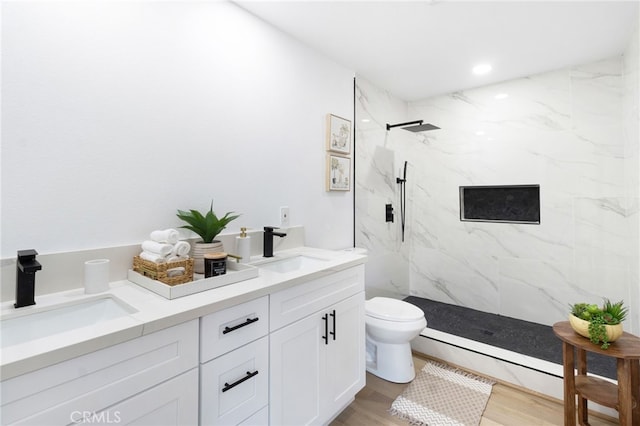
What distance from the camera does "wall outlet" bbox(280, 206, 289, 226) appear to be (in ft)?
6.37

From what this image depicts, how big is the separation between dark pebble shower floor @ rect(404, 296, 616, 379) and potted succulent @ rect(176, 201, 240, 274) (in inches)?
83.4

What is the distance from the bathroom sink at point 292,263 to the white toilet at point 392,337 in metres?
0.63

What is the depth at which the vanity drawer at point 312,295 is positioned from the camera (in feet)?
4.10

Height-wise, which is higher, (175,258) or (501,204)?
(501,204)

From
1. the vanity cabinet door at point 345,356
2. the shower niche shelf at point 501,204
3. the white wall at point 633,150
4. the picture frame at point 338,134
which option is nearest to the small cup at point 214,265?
the vanity cabinet door at point 345,356

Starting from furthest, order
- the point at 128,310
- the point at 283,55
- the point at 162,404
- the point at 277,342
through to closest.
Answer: the point at 283,55 < the point at 277,342 < the point at 128,310 < the point at 162,404

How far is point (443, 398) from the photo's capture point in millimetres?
1878

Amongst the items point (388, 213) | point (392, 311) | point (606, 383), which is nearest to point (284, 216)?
point (392, 311)

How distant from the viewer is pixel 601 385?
154 cm

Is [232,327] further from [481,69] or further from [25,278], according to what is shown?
[481,69]

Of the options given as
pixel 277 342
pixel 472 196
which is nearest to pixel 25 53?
pixel 277 342

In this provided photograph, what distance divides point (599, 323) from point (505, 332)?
3.98 ft

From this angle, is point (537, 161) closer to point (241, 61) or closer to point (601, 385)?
point (601, 385)

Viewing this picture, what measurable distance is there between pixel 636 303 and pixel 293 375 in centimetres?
234
